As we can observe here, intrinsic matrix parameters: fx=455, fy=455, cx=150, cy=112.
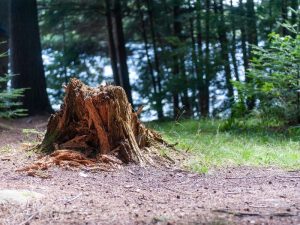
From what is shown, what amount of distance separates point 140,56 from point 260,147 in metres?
11.9

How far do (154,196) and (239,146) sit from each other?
10.3 feet

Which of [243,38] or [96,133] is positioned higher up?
[243,38]

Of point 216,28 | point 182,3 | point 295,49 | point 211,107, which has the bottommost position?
point 211,107

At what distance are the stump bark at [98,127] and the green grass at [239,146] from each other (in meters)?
0.73

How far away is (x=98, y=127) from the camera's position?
214 inches

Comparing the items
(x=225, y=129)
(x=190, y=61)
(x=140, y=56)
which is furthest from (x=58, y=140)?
(x=140, y=56)

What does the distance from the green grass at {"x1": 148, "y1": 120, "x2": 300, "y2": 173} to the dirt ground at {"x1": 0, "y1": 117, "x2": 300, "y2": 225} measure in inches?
14.4

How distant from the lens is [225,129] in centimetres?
889

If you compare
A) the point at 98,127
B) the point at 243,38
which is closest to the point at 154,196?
the point at 98,127

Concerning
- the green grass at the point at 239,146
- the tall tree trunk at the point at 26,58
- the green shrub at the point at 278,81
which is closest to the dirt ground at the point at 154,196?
the green grass at the point at 239,146

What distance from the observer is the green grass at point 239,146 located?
5.52m

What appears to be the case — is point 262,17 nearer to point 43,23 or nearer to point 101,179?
point 43,23

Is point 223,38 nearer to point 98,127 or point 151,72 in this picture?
point 151,72

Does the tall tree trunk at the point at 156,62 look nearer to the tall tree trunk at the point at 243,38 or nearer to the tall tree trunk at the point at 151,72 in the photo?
the tall tree trunk at the point at 151,72
